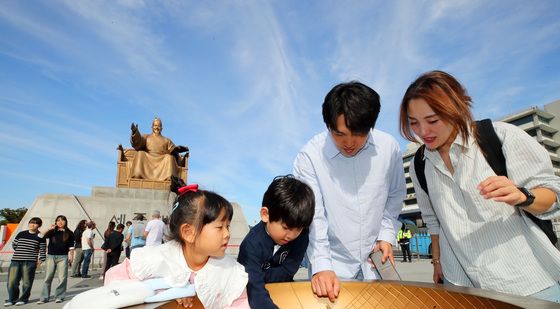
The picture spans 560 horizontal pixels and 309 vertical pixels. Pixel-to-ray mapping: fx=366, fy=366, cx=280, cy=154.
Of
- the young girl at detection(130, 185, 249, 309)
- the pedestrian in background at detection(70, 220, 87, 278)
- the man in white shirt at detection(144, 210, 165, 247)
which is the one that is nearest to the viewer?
the young girl at detection(130, 185, 249, 309)

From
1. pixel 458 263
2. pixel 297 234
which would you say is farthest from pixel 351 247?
pixel 458 263

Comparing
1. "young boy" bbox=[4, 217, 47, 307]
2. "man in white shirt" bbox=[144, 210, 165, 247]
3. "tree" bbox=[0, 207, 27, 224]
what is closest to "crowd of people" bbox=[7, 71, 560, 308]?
"young boy" bbox=[4, 217, 47, 307]

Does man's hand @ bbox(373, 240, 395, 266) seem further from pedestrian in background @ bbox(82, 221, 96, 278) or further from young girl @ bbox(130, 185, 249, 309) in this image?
pedestrian in background @ bbox(82, 221, 96, 278)

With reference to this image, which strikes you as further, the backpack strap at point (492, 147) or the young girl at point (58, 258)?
the young girl at point (58, 258)

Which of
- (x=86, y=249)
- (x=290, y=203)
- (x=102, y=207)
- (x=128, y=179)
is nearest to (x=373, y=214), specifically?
(x=290, y=203)

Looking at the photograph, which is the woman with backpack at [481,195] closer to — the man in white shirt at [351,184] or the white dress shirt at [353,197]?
the man in white shirt at [351,184]

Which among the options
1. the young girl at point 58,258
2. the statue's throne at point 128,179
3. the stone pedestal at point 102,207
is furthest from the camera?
the statue's throne at point 128,179

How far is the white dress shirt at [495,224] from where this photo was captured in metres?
1.31

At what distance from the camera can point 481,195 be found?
4.51ft

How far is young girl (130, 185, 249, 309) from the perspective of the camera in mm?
1455

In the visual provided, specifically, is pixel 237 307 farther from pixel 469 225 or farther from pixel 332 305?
pixel 469 225

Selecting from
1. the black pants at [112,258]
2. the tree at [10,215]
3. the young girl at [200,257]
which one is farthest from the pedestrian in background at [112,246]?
the tree at [10,215]

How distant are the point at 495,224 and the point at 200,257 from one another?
3.98ft

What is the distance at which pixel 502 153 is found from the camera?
140 cm
